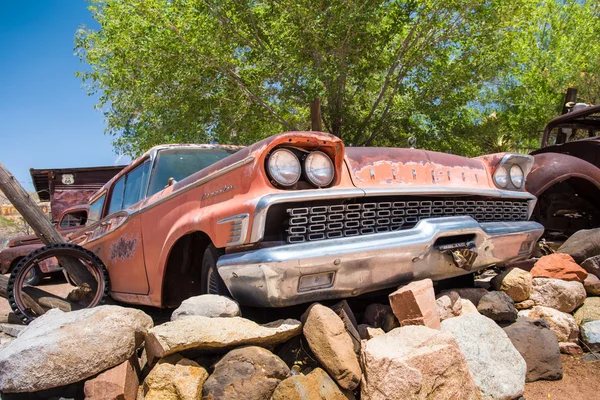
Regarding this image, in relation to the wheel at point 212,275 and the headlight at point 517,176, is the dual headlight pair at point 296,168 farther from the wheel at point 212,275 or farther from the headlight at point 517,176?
the headlight at point 517,176

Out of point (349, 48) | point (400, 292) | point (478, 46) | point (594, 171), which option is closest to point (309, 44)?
point (349, 48)

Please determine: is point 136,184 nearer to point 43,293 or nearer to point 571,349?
point 43,293

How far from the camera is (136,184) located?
171 inches

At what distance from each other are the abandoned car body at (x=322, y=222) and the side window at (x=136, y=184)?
38 cm

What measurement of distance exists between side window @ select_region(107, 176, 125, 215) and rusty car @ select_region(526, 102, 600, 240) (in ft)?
13.1

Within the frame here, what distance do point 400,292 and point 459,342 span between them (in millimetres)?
461

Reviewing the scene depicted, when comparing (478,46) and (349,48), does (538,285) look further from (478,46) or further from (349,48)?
(478,46)

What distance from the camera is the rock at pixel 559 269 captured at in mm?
3768

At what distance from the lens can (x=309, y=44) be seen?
31.1 feet

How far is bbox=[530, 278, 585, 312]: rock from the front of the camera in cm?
359

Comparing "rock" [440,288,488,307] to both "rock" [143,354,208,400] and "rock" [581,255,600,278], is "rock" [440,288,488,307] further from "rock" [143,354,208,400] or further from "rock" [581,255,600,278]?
"rock" [143,354,208,400]

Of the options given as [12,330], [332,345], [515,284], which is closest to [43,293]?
[12,330]

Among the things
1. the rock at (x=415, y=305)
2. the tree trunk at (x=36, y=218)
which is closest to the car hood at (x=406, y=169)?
the rock at (x=415, y=305)

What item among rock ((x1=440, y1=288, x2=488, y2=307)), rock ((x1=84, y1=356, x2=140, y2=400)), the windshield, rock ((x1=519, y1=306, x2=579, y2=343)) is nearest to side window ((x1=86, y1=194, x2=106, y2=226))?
the windshield
